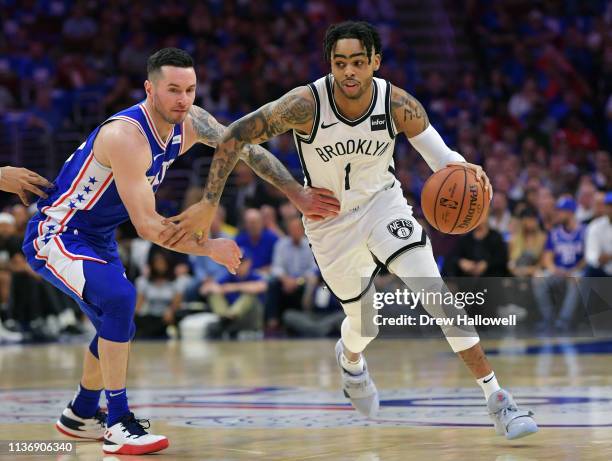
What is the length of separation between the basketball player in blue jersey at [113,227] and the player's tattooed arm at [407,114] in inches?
43.8

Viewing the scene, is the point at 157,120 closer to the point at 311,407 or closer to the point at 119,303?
the point at 119,303

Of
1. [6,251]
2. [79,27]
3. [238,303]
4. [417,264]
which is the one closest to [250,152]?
[417,264]

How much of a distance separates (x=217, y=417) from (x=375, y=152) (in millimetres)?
1851

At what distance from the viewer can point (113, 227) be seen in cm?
575

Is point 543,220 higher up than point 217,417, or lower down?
higher up

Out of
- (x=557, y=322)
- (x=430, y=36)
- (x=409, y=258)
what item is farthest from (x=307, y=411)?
(x=430, y=36)

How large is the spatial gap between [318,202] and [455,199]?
31.7 inches

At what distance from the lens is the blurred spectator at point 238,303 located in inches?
557

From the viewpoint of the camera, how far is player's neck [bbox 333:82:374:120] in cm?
582

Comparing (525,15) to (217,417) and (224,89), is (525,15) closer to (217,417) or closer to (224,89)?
(224,89)

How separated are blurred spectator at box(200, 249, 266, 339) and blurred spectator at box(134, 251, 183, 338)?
406 mm

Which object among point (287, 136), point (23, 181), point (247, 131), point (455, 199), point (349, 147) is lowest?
point (455, 199)

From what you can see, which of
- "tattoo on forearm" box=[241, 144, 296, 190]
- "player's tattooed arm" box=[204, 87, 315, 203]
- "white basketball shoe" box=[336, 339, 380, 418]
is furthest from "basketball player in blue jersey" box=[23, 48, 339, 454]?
"white basketball shoe" box=[336, 339, 380, 418]

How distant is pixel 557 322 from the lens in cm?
1320
